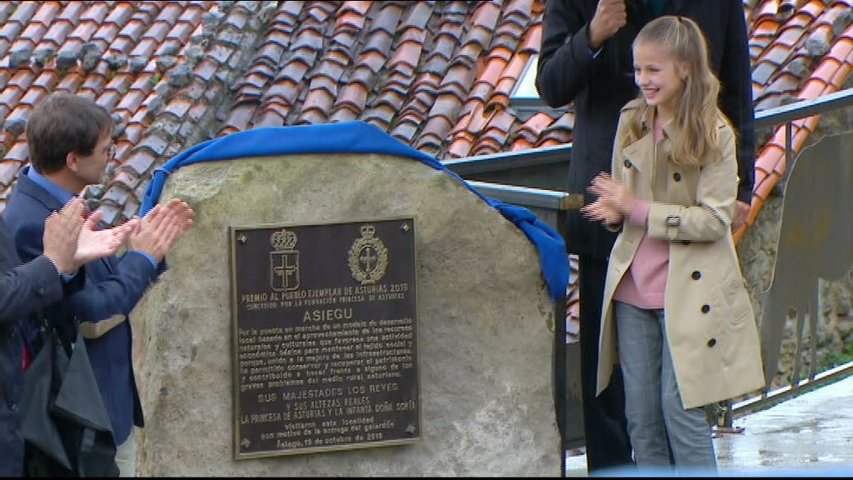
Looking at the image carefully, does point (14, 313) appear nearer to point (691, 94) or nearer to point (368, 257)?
point (368, 257)

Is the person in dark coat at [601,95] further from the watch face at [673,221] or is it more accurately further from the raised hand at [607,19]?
the watch face at [673,221]

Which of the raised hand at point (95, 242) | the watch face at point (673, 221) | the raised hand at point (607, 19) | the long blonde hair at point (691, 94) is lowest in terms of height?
the raised hand at point (95, 242)

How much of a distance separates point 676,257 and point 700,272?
0.08 metres

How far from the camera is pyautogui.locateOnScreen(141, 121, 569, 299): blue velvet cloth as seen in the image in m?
4.43

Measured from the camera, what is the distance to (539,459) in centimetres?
466

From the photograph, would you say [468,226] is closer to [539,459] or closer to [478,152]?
[539,459]

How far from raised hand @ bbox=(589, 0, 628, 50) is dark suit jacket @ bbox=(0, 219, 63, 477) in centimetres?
171

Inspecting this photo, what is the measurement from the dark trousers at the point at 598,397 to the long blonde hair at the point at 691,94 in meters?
0.56

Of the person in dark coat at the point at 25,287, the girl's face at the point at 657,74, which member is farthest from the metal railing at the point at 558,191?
the person in dark coat at the point at 25,287

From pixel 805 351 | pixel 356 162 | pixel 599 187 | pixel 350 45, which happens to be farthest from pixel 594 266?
pixel 350 45

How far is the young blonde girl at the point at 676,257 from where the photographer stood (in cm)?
430

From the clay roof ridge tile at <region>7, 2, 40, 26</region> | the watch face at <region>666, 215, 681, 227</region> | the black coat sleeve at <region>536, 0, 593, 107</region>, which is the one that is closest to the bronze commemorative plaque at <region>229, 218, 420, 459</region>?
the black coat sleeve at <region>536, 0, 593, 107</region>

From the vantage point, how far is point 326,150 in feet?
14.7

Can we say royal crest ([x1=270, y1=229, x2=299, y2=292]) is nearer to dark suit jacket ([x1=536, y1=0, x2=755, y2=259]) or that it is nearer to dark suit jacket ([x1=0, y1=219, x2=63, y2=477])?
dark suit jacket ([x1=0, y1=219, x2=63, y2=477])
